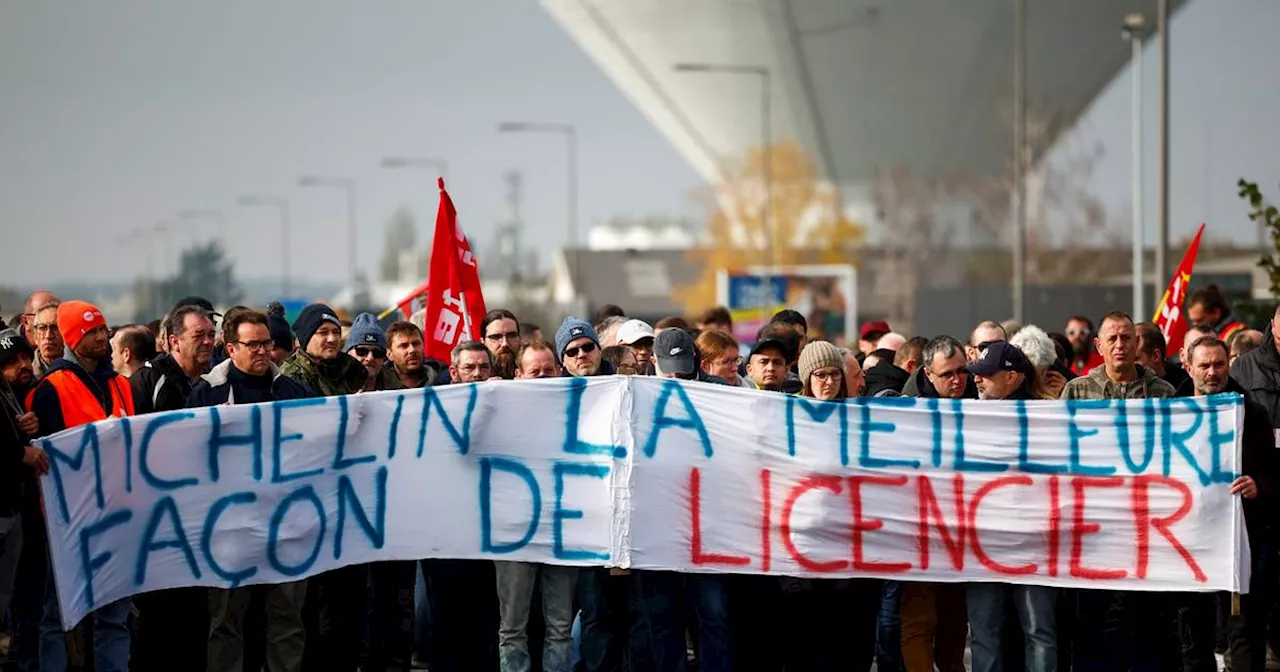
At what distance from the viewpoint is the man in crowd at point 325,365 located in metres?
9.77

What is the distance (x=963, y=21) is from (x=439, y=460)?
72.0 metres

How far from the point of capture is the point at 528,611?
920cm

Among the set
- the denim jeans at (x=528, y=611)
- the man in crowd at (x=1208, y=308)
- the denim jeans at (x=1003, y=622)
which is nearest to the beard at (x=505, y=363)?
the denim jeans at (x=528, y=611)

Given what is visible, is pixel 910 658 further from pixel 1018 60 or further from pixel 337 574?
pixel 1018 60

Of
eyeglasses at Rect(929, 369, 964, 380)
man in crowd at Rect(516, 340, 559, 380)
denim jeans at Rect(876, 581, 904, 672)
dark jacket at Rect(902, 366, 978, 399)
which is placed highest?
man in crowd at Rect(516, 340, 559, 380)

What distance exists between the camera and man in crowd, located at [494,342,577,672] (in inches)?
356

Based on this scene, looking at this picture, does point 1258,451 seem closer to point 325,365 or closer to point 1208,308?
point 325,365

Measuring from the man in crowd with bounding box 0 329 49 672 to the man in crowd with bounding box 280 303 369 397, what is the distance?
1223 mm

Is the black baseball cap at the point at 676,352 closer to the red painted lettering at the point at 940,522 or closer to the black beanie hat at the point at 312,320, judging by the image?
the red painted lettering at the point at 940,522

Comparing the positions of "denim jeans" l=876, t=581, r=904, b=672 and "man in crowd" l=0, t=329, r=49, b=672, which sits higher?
"man in crowd" l=0, t=329, r=49, b=672

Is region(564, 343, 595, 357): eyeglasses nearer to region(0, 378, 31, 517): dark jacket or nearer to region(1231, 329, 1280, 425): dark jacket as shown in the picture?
region(0, 378, 31, 517): dark jacket

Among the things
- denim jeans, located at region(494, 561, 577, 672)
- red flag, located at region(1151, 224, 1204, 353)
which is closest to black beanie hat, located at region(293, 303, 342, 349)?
denim jeans, located at region(494, 561, 577, 672)

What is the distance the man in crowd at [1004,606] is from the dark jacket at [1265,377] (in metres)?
1.74

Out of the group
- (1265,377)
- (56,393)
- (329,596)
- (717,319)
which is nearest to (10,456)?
(56,393)
